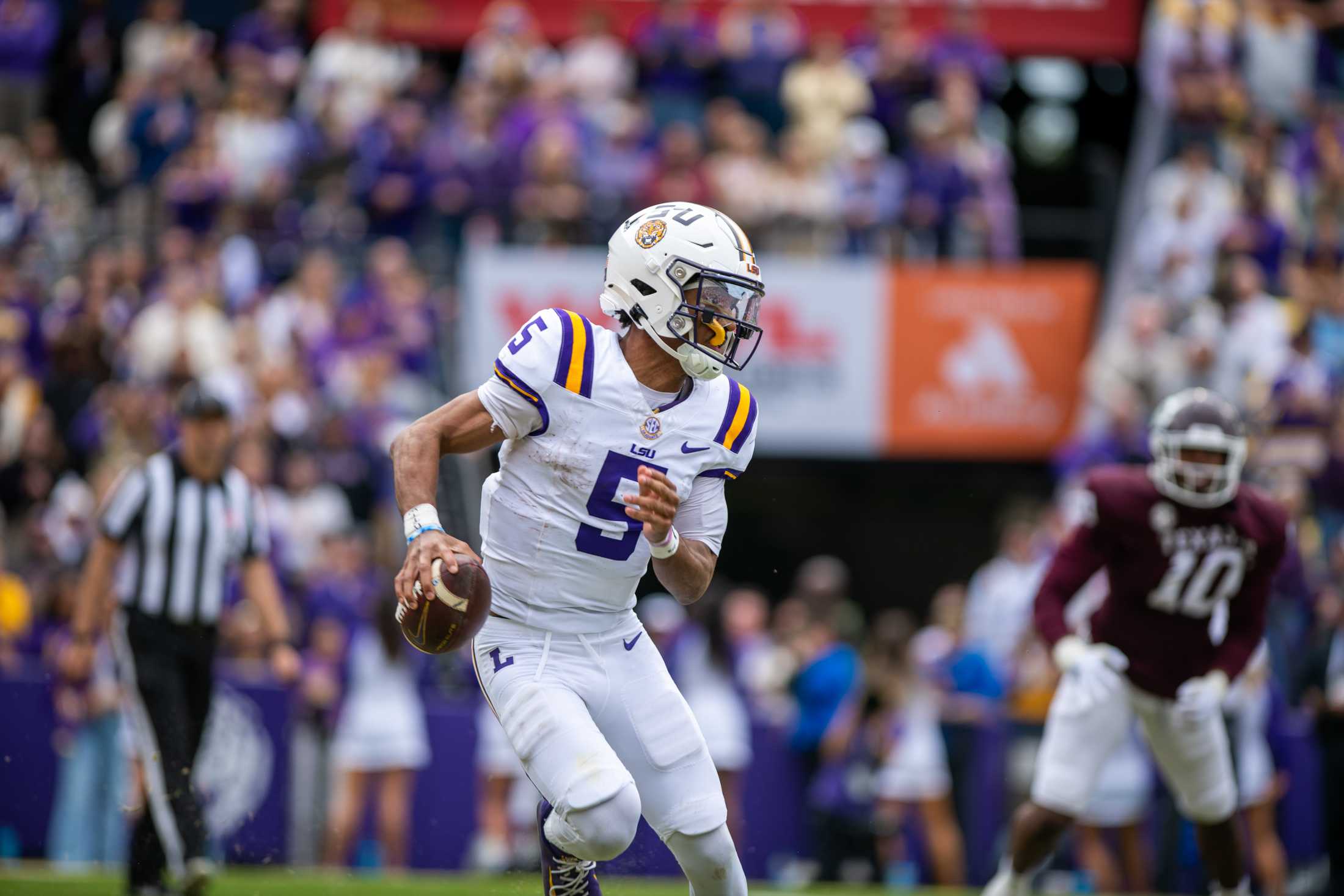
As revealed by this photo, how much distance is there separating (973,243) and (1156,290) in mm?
1283

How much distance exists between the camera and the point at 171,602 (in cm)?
673

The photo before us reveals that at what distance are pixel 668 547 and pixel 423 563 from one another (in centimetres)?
64

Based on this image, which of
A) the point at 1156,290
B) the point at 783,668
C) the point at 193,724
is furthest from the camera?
the point at 1156,290

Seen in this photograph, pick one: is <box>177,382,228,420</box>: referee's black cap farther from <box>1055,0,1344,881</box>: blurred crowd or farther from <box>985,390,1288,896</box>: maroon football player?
<box>1055,0,1344,881</box>: blurred crowd

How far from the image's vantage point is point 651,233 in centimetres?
472

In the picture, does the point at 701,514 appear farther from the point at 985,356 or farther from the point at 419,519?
the point at 985,356

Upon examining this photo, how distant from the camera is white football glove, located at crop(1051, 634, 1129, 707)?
20.5ft

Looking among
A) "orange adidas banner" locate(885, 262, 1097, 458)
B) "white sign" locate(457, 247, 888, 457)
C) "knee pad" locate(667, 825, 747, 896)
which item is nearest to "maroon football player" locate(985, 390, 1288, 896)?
"knee pad" locate(667, 825, 747, 896)

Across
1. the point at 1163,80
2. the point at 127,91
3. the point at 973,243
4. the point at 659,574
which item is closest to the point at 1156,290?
the point at 973,243

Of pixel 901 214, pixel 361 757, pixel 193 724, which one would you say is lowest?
pixel 361 757

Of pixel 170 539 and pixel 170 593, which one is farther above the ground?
pixel 170 539

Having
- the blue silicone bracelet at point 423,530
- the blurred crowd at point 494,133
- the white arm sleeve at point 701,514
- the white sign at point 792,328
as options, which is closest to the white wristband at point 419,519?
the blue silicone bracelet at point 423,530

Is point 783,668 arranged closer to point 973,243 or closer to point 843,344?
point 843,344

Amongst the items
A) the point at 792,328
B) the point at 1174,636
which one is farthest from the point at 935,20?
the point at 1174,636
